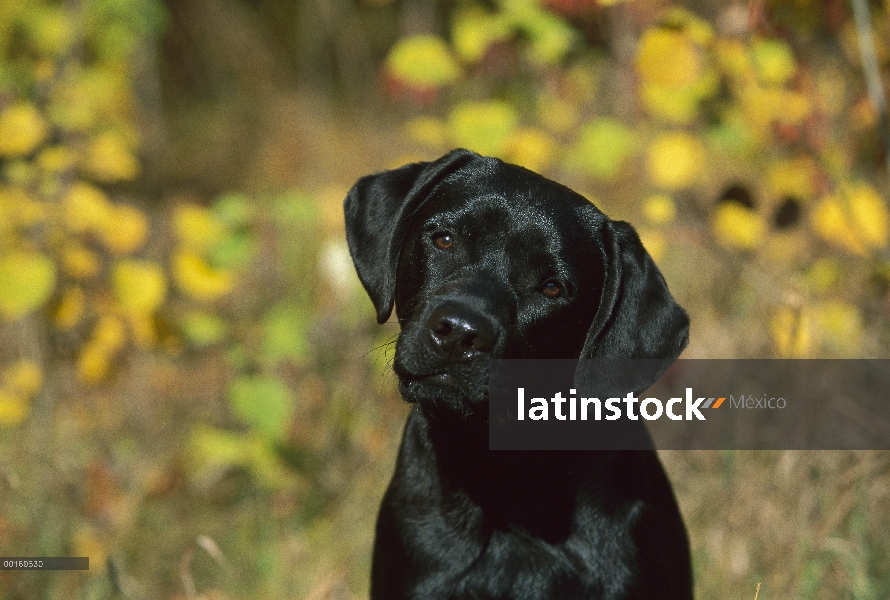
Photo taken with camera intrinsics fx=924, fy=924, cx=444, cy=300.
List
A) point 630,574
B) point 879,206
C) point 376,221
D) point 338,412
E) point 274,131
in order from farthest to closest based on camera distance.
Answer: point 274,131 < point 338,412 < point 879,206 < point 376,221 < point 630,574

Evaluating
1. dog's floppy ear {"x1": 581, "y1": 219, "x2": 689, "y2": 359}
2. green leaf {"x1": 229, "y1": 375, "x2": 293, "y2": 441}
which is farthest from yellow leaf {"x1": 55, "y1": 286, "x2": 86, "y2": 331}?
dog's floppy ear {"x1": 581, "y1": 219, "x2": 689, "y2": 359}

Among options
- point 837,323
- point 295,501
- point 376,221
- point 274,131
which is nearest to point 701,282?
point 837,323

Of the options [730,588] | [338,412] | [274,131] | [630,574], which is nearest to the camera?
[630,574]

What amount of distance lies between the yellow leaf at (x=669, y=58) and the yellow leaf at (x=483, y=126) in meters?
0.77

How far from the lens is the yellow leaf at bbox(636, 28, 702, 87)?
3340 millimetres

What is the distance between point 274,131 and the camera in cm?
941

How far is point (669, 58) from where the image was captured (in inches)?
132

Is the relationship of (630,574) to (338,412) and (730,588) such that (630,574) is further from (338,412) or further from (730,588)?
(338,412)

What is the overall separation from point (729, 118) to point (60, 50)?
3033 mm

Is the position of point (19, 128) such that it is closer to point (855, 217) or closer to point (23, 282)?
point (23, 282)

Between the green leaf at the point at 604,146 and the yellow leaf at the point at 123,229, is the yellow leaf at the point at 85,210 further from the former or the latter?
the green leaf at the point at 604,146

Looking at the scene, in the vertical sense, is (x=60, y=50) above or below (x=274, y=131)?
below

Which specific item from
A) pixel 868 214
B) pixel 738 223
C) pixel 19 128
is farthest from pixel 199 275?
pixel 868 214

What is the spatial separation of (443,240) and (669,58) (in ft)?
4.32
